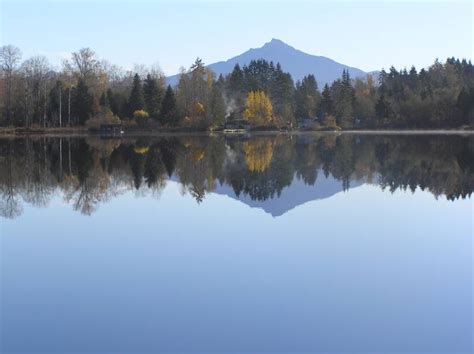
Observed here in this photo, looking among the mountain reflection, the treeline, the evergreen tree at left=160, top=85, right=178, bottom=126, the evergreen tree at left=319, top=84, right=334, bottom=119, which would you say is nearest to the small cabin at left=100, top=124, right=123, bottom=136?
the treeline

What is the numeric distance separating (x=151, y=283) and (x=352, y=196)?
12.1m

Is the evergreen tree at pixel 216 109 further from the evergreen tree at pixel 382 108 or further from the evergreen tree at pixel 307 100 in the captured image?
the evergreen tree at pixel 382 108

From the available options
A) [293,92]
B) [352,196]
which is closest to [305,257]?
[352,196]

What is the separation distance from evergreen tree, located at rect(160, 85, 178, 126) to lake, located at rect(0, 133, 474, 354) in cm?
5824

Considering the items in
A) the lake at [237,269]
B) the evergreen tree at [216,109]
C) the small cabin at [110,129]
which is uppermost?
the evergreen tree at [216,109]

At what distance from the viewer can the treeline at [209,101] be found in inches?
3164

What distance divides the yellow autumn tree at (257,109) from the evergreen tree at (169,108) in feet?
53.9

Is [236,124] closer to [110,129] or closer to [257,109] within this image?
[257,109]

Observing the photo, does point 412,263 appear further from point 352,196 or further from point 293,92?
point 293,92

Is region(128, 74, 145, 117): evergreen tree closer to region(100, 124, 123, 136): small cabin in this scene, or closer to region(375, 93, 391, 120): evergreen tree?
region(100, 124, 123, 136): small cabin

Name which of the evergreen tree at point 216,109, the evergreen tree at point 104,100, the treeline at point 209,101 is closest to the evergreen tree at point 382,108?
the treeline at point 209,101

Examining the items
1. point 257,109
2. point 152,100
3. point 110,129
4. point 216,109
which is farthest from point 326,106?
point 110,129

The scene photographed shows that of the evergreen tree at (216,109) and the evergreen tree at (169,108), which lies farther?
the evergreen tree at (216,109)

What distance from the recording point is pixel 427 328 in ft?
24.7
